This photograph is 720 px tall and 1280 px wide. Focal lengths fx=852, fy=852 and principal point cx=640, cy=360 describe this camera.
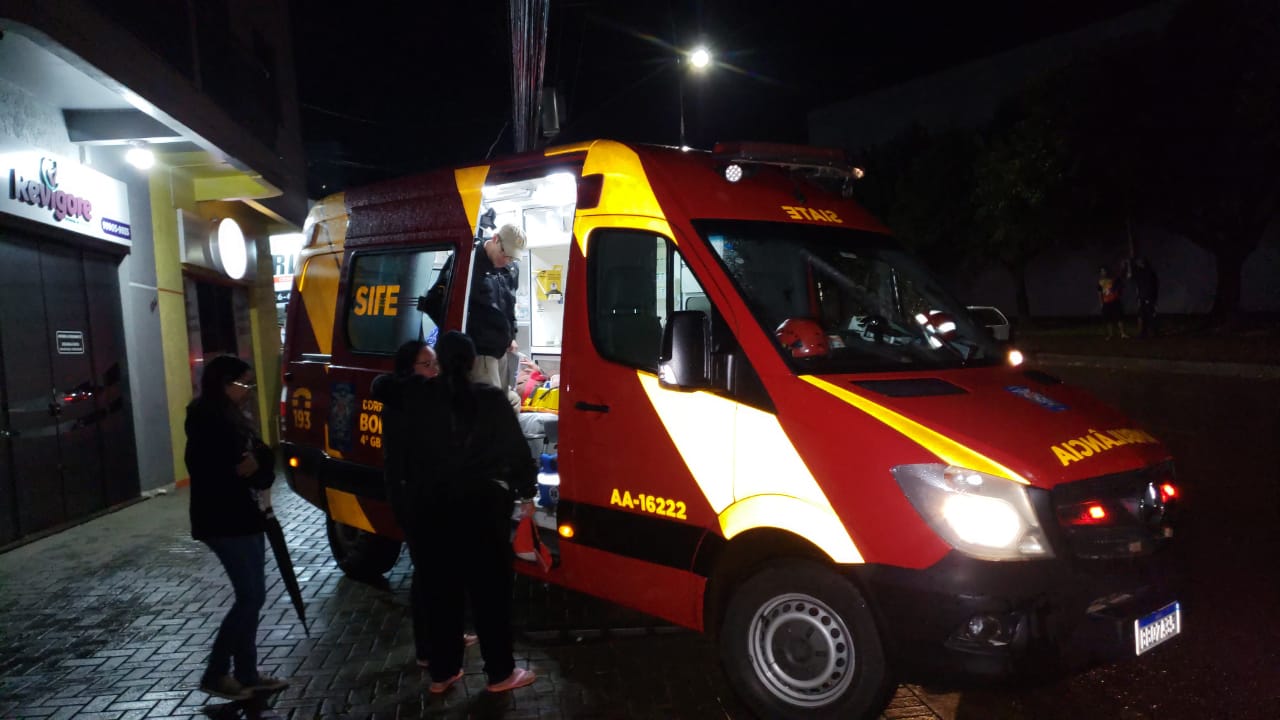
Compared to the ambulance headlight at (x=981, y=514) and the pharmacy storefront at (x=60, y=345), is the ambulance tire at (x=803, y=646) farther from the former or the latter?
the pharmacy storefront at (x=60, y=345)

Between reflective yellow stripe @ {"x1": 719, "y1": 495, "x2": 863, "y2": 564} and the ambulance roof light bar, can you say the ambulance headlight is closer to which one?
reflective yellow stripe @ {"x1": 719, "y1": 495, "x2": 863, "y2": 564}

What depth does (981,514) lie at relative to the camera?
3.18 metres

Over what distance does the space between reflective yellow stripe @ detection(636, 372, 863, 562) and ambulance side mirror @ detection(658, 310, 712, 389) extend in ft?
0.34

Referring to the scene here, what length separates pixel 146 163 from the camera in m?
9.82

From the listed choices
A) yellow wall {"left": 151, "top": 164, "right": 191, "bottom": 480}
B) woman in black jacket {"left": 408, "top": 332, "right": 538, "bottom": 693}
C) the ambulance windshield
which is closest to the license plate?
the ambulance windshield

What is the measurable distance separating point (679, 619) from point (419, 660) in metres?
1.54

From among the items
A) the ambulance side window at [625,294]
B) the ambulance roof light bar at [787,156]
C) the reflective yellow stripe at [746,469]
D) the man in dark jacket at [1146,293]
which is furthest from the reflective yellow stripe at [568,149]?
the man in dark jacket at [1146,293]

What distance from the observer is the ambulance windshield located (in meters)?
3.96

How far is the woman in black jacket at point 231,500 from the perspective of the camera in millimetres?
4129

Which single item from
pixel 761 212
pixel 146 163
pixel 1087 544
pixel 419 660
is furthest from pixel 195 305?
pixel 1087 544

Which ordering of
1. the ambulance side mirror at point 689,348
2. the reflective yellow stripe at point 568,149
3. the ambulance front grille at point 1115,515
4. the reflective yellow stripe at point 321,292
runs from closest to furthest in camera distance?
the ambulance front grille at point 1115,515 → the ambulance side mirror at point 689,348 → the reflective yellow stripe at point 568,149 → the reflective yellow stripe at point 321,292

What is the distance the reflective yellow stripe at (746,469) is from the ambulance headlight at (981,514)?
0.36 metres

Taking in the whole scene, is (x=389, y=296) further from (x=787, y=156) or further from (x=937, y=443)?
(x=937, y=443)

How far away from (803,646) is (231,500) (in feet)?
9.18
